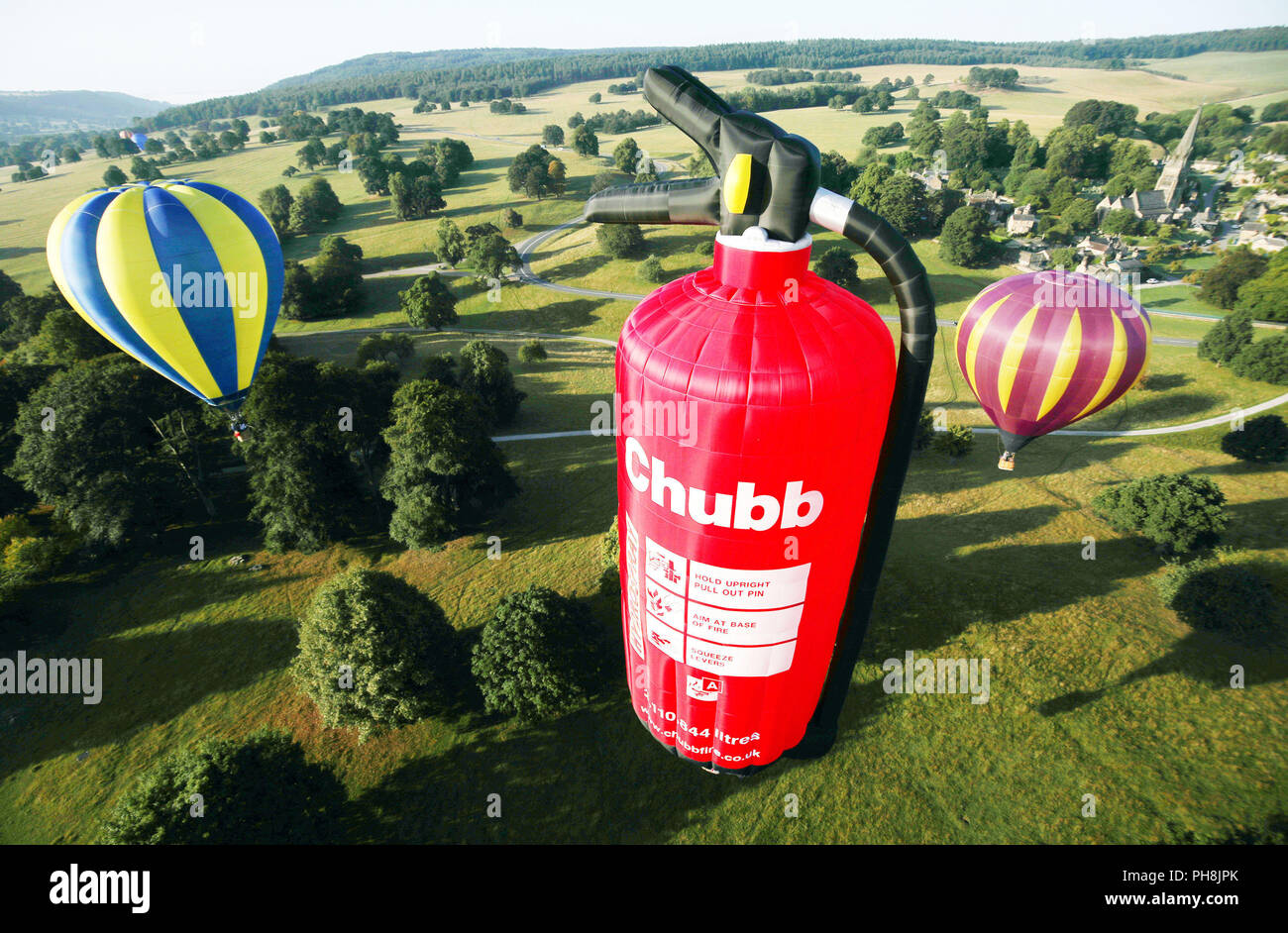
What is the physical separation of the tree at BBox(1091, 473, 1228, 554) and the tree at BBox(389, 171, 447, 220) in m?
Answer: 104

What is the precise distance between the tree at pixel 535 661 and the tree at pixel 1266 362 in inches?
2437

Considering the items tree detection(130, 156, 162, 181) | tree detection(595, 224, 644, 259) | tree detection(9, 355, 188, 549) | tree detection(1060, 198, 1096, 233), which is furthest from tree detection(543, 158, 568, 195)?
tree detection(130, 156, 162, 181)

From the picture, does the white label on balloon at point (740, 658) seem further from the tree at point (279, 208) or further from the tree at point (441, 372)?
the tree at point (279, 208)

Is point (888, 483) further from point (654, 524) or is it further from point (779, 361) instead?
point (654, 524)

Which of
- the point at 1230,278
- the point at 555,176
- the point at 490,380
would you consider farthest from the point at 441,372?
the point at 1230,278

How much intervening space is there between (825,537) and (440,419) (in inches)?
1171

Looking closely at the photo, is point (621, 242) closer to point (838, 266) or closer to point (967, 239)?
point (838, 266)

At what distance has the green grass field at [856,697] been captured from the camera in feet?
73.0

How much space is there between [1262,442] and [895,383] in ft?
153

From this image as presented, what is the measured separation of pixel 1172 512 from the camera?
31.5 metres

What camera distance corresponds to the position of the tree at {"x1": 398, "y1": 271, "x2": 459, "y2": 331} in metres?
67.4

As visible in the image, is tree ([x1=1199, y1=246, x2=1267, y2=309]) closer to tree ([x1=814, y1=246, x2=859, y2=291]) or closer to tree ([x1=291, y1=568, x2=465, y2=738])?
tree ([x1=814, y1=246, x2=859, y2=291])
